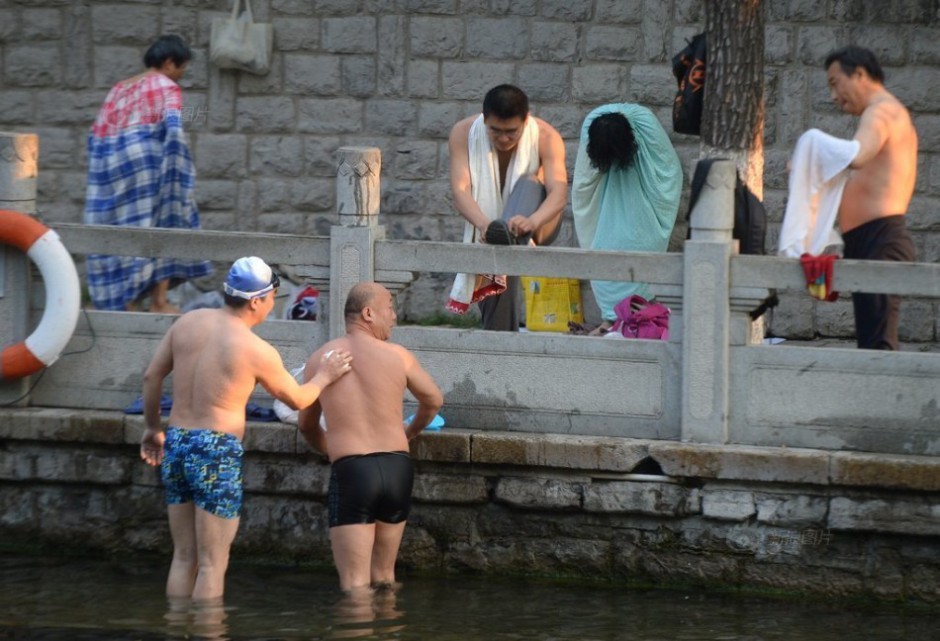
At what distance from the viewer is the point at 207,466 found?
764 cm

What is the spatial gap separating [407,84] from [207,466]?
210 inches

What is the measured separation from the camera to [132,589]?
27.9 ft

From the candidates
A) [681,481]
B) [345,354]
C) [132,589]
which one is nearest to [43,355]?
[132,589]

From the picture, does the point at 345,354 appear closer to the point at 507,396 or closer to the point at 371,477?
the point at 371,477

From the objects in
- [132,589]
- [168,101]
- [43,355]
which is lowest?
[132,589]

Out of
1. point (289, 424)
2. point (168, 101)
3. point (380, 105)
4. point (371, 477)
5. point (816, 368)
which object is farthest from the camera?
point (380, 105)

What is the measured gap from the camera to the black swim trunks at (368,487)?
7707 millimetres

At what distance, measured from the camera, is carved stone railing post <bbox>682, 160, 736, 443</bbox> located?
27.4 feet

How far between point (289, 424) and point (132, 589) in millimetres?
1205

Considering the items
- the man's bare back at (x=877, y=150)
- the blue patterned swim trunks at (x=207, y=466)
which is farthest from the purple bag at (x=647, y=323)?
the blue patterned swim trunks at (x=207, y=466)

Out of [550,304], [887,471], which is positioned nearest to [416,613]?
[887,471]

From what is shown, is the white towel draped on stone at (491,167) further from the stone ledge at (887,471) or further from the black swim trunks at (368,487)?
the stone ledge at (887,471)

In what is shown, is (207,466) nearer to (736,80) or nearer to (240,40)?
(736,80)

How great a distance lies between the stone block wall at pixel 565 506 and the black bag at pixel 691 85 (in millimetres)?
2647
